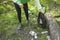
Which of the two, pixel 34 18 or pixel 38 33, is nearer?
pixel 38 33

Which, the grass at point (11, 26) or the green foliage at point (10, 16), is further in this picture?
the green foliage at point (10, 16)

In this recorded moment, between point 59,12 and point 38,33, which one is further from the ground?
point 59,12

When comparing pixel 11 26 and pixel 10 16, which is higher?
pixel 10 16

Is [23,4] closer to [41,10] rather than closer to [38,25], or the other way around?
[41,10]

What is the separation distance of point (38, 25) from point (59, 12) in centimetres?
81

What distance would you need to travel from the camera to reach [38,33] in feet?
15.4

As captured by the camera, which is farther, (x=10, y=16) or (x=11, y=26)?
(x=10, y=16)

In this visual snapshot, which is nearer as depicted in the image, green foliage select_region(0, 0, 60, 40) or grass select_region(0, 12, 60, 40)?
grass select_region(0, 12, 60, 40)

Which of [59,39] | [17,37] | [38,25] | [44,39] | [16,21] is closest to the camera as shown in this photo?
[59,39]

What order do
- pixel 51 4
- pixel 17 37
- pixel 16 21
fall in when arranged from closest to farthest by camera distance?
pixel 17 37 < pixel 16 21 < pixel 51 4

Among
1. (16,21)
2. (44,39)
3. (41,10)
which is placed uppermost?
(41,10)

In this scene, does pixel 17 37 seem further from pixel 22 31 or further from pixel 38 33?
pixel 38 33

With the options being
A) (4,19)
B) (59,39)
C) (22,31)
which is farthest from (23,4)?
(59,39)

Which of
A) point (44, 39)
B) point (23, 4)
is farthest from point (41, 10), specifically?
point (44, 39)
